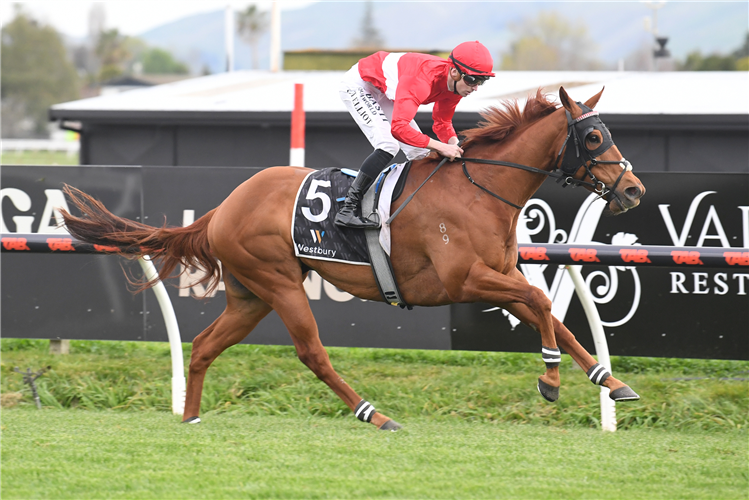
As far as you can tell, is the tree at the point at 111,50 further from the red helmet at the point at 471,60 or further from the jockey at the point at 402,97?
the red helmet at the point at 471,60

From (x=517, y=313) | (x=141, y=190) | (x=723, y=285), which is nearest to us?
(x=517, y=313)

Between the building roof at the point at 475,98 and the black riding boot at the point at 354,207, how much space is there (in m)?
4.25

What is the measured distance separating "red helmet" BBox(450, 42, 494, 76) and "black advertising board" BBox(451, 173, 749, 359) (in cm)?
170

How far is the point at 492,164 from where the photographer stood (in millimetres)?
4004

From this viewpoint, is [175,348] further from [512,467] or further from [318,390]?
[512,467]

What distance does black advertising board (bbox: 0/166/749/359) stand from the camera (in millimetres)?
5070

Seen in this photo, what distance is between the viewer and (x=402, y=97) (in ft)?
12.6

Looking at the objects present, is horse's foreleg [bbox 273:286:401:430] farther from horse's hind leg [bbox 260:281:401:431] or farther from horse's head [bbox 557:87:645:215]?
horse's head [bbox 557:87:645:215]

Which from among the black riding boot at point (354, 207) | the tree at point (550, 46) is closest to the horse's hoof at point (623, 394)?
the black riding boot at point (354, 207)

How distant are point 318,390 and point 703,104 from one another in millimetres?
6414

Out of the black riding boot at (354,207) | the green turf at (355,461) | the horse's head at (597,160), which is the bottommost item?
the green turf at (355,461)

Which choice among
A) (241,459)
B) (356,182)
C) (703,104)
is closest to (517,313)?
(356,182)

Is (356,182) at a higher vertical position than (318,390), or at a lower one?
higher

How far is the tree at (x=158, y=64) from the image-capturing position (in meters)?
136
